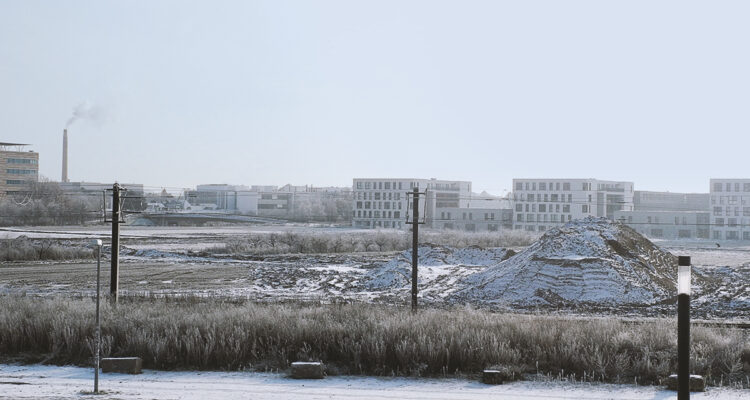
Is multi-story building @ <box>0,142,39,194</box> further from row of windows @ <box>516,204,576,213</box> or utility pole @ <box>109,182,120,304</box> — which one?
utility pole @ <box>109,182,120,304</box>

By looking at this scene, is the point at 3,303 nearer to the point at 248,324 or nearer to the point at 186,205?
the point at 248,324

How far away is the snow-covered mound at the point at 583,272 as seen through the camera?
29.7m

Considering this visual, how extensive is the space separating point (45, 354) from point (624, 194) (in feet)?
438

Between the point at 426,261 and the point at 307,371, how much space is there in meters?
29.3

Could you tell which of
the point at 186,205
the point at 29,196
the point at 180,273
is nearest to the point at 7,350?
the point at 180,273

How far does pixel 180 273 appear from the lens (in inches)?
1537

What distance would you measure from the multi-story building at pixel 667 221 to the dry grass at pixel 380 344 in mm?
109408

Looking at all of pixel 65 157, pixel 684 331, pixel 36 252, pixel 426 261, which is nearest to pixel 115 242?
pixel 684 331

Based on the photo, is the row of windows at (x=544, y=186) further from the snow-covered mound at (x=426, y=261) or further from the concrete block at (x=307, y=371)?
the concrete block at (x=307, y=371)

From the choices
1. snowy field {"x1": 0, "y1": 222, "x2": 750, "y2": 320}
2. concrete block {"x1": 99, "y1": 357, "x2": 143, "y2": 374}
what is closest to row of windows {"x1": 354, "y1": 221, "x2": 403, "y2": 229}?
snowy field {"x1": 0, "y1": 222, "x2": 750, "y2": 320}

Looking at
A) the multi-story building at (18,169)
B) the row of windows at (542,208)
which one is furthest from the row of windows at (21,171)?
the row of windows at (542,208)

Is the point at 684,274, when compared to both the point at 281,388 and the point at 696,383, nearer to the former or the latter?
the point at 696,383

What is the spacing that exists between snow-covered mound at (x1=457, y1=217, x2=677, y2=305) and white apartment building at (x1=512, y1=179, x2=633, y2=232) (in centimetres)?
9864

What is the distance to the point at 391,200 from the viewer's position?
142 m
